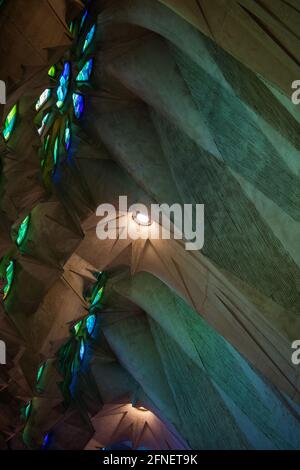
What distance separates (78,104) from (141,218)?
78.4 inches

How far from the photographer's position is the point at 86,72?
1153cm

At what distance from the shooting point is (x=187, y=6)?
8.11m

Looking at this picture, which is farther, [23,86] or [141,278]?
[141,278]

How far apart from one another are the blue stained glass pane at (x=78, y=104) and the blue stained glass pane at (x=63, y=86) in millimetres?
501

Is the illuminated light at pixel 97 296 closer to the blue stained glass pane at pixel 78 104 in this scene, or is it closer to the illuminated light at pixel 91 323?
the illuminated light at pixel 91 323

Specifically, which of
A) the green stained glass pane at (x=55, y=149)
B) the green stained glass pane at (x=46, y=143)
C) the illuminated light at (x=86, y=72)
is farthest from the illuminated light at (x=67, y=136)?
the illuminated light at (x=86, y=72)

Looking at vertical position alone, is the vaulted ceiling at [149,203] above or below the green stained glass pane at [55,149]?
below

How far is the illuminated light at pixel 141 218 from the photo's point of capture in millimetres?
11938

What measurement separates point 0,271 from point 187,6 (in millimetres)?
5287

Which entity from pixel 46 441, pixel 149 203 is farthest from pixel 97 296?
pixel 46 441

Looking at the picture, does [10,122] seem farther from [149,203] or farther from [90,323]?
[90,323]

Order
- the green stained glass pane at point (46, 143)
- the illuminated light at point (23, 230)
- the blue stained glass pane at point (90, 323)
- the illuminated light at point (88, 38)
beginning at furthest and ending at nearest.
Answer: the blue stained glass pane at point (90, 323) < the illuminated light at point (23, 230) < the green stained glass pane at point (46, 143) < the illuminated light at point (88, 38)
